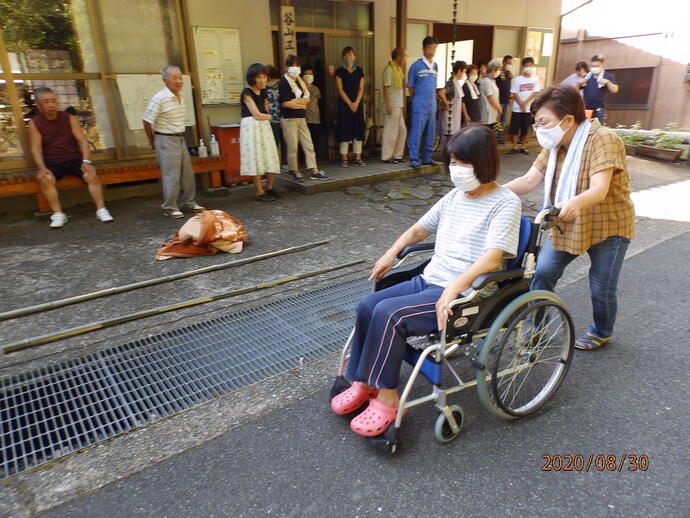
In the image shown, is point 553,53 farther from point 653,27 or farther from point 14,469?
point 14,469

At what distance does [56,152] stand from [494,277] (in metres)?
5.56

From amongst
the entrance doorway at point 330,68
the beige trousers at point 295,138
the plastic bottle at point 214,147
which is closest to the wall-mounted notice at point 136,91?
the plastic bottle at point 214,147

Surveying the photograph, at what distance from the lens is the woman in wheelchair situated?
220 cm

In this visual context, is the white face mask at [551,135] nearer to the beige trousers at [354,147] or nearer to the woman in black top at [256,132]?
the woman in black top at [256,132]

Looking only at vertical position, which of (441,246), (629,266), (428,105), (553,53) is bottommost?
(629,266)

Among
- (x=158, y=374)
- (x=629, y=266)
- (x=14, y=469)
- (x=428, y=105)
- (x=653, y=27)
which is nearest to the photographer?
(x=14, y=469)

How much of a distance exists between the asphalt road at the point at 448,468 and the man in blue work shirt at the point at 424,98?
5.98 m

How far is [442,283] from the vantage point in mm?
2414

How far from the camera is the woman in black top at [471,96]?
892 centimetres

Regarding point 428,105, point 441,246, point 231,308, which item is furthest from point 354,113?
point 441,246

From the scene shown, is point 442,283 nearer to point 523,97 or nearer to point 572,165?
point 572,165

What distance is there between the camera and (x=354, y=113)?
26.5 feet

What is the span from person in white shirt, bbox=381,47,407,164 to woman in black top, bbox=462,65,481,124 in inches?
54.8

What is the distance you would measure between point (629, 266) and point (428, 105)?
457 cm
